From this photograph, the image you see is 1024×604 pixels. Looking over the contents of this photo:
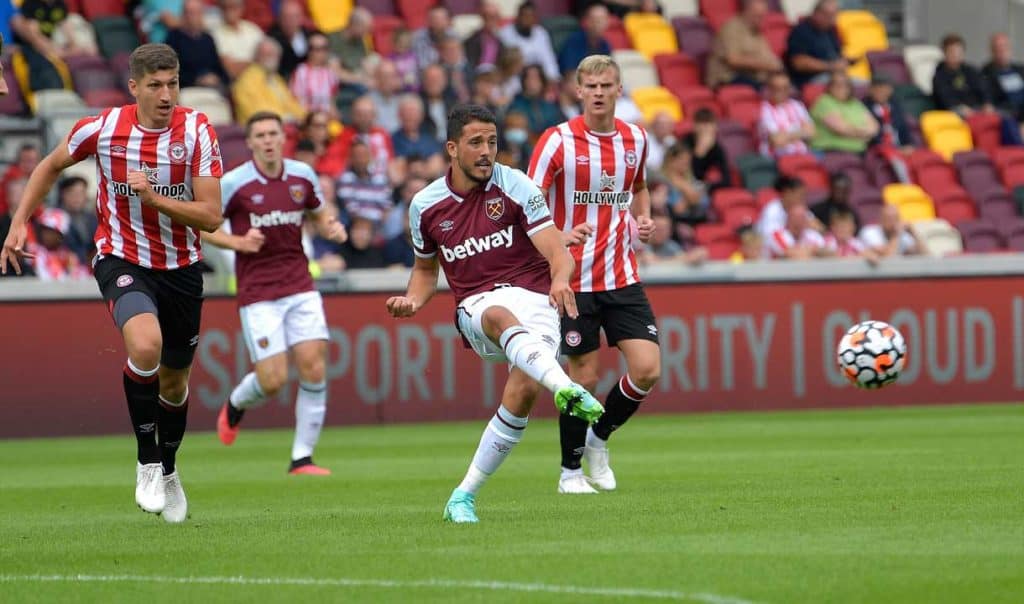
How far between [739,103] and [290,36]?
6.01 m

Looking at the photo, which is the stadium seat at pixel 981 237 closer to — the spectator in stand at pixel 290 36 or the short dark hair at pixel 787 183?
the short dark hair at pixel 787 183

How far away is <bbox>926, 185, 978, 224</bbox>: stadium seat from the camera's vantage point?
23156 millimetres

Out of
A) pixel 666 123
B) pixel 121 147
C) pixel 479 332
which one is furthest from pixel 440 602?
pixel 666 123

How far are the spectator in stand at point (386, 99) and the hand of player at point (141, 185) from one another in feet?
41.7

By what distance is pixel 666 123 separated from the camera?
2192 cm

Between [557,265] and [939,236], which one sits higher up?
[557,265]

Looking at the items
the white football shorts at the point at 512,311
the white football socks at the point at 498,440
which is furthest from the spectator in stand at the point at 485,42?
the white football socks at the point at 498,440

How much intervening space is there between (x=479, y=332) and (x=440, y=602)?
8.62 ft

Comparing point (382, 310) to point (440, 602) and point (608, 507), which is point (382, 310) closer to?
point (608, 507)

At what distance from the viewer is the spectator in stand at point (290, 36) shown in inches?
847

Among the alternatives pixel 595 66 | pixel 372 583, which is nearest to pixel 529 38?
pixel 595 66

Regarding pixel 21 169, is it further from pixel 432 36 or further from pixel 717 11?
pixel 717 11

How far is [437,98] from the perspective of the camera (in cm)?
2175

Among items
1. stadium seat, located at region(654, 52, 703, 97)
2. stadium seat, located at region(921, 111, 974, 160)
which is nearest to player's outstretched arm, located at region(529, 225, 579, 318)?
stadium seat, located at region(654, 52, 703, 97)
